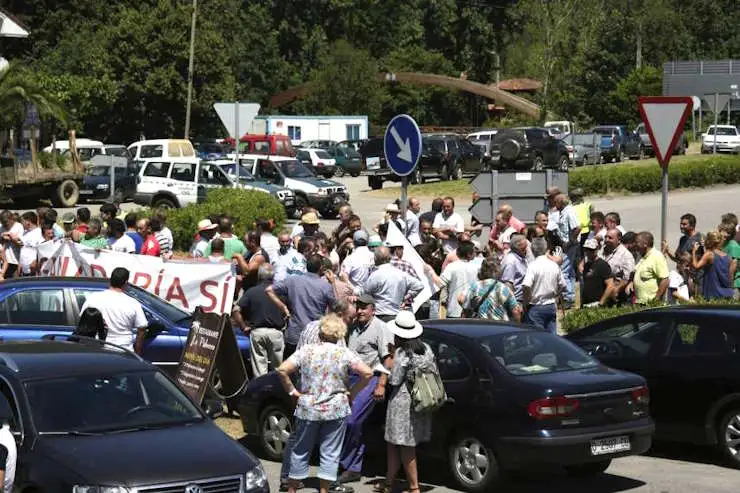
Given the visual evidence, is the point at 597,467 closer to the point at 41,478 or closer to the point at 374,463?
the point at 374,463

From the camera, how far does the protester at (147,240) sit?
59.1 feet

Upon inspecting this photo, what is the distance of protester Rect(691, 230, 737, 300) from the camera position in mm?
16297

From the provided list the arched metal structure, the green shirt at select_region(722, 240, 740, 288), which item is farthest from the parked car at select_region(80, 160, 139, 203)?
the arched metal structure

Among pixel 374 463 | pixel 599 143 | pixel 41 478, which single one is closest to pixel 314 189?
pixel 599 143

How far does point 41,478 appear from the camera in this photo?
336 inches

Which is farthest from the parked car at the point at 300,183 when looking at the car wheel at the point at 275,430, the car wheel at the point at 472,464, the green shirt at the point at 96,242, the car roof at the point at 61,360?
the car roof at the point at 61,360

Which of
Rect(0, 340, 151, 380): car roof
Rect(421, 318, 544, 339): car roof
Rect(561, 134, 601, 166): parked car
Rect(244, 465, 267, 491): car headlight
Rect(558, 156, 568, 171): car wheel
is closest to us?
Rect(244, 465, 267, 491): car headlight

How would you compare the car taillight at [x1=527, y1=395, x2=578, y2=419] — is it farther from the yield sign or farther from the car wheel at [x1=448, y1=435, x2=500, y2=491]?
the yield sign

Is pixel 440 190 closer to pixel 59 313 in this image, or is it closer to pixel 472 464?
pixel 59 313

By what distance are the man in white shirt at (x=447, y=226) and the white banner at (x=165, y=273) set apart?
3546 millimetres

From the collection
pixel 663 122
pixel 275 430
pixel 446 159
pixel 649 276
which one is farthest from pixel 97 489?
pixel 446 159

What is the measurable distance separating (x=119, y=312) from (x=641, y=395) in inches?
203

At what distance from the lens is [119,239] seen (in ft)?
58.9

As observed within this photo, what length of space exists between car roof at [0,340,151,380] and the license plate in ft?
11.8
